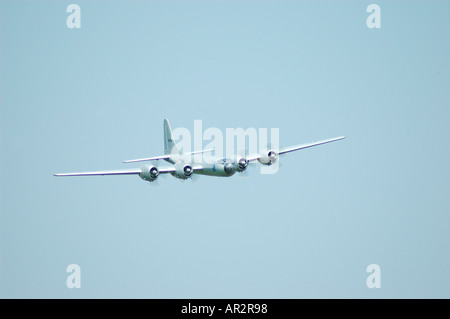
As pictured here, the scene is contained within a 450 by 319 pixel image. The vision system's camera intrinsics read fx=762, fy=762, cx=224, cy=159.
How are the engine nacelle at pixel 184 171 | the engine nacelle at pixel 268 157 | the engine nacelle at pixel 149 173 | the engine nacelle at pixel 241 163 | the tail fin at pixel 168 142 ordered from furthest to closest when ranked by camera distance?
1. the tail fin at pixel 168 142
2. the engine nacelle at pixel 268 157
3. the engine nacelle at pixel 184 171
4. the engine nacelle at pixel 149 173
5. the engine nacelle at pixel 241 163

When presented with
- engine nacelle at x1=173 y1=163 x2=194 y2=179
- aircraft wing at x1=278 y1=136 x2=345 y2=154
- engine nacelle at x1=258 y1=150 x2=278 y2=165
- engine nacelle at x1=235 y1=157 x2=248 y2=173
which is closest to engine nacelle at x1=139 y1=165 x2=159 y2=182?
engine nacelle at x1=173 y1=163 x2=194 y2=179

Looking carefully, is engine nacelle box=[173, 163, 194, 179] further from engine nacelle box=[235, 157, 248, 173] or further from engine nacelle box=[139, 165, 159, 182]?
engine nacelle box=[235, 157, 248, 173]

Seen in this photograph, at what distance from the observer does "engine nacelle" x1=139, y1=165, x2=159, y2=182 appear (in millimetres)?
66000

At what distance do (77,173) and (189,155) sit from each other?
43.0ft

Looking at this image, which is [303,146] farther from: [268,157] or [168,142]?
A: [168,142]

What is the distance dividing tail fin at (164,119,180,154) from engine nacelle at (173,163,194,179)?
13.9 m

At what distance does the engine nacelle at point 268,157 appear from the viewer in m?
69.7

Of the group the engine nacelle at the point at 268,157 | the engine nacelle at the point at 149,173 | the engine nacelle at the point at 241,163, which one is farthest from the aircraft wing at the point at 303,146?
the engine nacelle at the point at 149,173

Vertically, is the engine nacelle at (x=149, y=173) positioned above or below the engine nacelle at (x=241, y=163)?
below

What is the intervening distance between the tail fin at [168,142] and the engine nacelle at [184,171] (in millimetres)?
13855

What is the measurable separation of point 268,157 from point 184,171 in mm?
8210

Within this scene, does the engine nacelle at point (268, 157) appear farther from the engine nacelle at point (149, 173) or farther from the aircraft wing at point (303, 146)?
the engine nacelle at point (149, 173)
